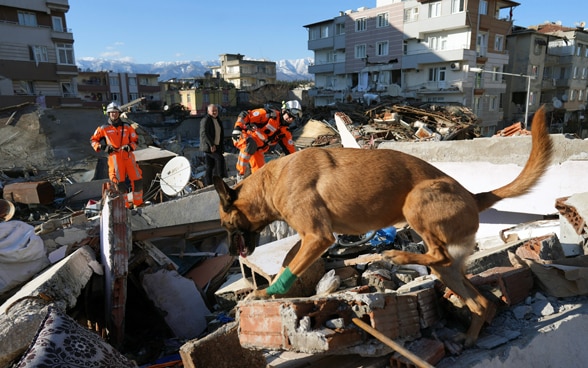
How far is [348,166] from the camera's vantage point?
3.33 metres

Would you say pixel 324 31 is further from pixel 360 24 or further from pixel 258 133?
pixel 258 133

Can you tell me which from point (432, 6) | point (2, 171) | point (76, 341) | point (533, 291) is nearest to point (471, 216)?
point (533, 291)

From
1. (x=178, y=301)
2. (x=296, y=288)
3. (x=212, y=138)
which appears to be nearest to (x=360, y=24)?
(x=212, y=138)

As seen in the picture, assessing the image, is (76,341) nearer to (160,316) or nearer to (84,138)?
(160,316)

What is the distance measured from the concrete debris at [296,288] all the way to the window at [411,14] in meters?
34.0

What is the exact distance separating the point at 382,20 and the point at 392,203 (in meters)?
39.7

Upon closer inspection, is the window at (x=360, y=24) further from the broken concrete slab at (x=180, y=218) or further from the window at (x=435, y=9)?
the broken concrete slab at (x=180, y=218)

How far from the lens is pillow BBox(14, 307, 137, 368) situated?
246cm

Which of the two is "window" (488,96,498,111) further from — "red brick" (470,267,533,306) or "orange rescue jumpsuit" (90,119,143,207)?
"red brick" (470,267,533,306)

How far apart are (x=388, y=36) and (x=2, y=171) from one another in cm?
3395

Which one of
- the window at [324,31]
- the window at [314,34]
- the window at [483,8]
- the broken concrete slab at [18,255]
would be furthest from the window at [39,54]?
the window at [483,8]

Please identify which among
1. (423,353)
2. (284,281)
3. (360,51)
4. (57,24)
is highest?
(57,24)

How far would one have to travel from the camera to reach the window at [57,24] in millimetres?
32731

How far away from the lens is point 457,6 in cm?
3356
